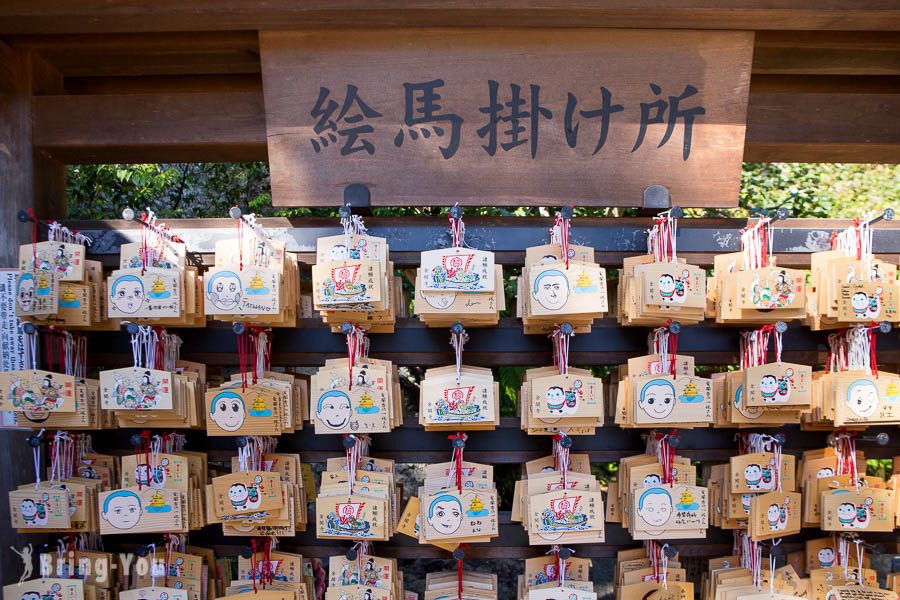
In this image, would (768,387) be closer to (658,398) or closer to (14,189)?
(658,398)

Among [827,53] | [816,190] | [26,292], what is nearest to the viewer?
[26,292]

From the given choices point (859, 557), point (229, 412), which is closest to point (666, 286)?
point (859, 557)

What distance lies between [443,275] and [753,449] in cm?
151

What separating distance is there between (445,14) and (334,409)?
156 centimetres

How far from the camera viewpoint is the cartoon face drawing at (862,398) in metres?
2.95

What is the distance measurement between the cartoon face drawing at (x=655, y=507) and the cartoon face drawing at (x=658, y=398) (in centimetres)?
31

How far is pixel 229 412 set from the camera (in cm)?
289

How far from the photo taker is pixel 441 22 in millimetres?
2896

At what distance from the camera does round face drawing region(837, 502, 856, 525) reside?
3025 mm

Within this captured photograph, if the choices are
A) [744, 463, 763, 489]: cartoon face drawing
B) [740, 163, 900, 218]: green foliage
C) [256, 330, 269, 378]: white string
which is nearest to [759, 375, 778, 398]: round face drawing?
[744, 463, 763, 489]: cartoon face drawing

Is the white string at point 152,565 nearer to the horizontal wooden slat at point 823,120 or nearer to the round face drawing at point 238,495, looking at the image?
the round face drawing at point 238,495

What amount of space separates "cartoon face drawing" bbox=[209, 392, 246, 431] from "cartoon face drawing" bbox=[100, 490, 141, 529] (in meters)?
0.44

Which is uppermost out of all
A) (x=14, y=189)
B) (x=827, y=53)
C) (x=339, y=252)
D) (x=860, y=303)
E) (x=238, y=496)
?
(x=827, y=53)

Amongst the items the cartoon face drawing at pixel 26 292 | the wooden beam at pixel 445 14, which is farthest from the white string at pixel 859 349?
the cartoon face drawing at pixel 26 292
